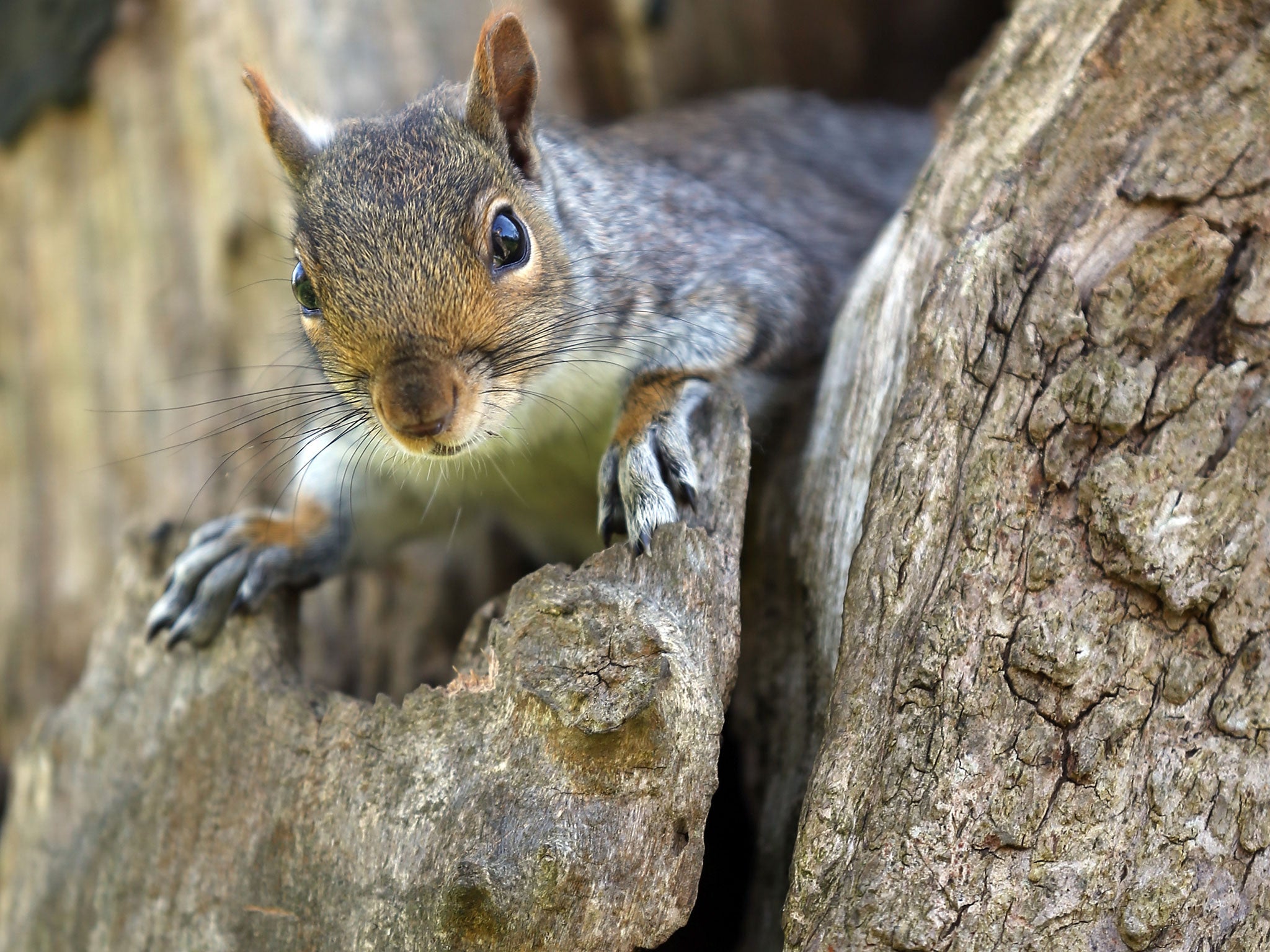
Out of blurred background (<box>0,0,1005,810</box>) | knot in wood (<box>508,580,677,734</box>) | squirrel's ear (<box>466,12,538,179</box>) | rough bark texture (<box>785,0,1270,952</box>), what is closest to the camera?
rough bark texture (<box>785,0,1270,952</box>)

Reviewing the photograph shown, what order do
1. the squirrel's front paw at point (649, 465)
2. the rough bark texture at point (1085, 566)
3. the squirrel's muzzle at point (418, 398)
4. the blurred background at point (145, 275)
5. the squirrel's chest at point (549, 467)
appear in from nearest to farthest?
1. the rough bark texture at point (1085, 566)
2. the squirrel's muzzle at point (418, 398)
3. the squirrel's front paw at point (649, 465)
4. the squirrel's chest at point (549, 467)
5. the blurred background at point (145, 275)

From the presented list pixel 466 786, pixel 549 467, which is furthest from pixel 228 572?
pixel 466 786

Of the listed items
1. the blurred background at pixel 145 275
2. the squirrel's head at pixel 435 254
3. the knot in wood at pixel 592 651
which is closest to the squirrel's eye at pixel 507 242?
the squirrel's head at pixel 435 254

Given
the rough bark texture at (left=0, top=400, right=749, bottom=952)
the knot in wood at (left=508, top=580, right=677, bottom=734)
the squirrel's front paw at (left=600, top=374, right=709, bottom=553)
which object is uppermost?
the squirrel's front paw at (left=600, top=374, right=709, bottom=553)

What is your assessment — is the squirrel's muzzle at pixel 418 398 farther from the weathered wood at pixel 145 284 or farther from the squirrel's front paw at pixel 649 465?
the weathered wood at pixel 145 284

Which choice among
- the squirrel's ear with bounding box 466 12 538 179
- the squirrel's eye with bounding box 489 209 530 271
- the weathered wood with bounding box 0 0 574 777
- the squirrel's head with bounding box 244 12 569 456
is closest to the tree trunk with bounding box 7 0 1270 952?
the squirrel's head with bounding box 244 12 569 456

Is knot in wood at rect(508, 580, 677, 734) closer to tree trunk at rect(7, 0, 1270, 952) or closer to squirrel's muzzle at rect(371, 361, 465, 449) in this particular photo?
tree trunk at rect(7, 0, 1270, 952)

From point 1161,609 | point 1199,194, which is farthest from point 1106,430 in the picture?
point 1199,194
